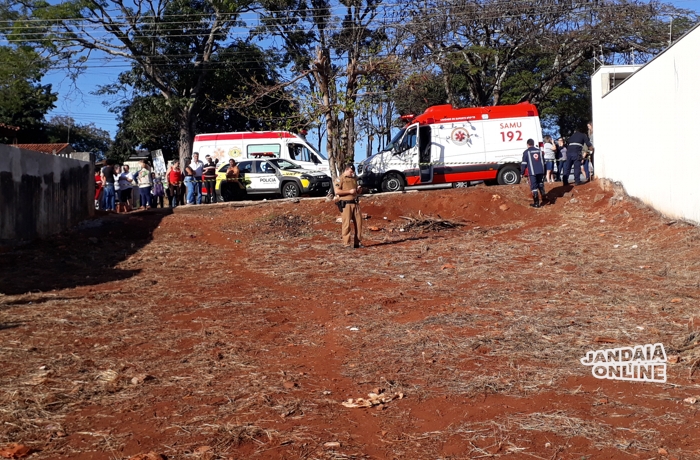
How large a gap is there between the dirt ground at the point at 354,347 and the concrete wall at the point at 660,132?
→ 2.06 ft

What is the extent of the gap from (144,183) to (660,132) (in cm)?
1346

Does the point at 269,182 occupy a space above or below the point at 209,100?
below

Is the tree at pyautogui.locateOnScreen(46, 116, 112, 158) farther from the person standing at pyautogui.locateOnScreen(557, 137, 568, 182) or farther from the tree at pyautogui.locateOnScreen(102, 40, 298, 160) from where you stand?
the person standing at pyautogui.locateOnScreen(557, 137, 568, 182)

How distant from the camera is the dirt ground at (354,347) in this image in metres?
4.64

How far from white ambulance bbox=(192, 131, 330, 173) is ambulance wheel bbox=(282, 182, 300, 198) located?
1704 mm

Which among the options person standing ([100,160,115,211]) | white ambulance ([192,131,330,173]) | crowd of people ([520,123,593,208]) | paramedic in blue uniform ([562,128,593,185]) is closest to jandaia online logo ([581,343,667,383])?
crowd of people ([520,123,593,208])

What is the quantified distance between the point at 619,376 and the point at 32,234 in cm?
1151

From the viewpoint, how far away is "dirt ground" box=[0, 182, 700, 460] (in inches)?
183

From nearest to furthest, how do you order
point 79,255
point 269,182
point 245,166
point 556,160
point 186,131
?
1. point 79,255
2. point 556,160
3. point 269,182
4. point 245,166
5. point 186,131

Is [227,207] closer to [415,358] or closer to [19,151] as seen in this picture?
[19,151]

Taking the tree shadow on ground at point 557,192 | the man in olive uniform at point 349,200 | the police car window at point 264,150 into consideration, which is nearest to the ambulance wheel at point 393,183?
the tree shadow on ground at point 557,192

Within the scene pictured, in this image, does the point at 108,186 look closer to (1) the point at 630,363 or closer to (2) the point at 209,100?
(2) the point at 209,100

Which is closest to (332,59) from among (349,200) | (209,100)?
(209,100)

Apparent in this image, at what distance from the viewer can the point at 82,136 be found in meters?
55.8
